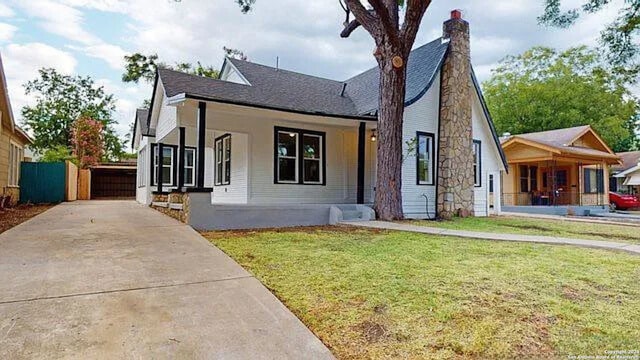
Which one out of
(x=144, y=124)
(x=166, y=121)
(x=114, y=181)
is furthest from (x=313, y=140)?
(x=114, y=181)

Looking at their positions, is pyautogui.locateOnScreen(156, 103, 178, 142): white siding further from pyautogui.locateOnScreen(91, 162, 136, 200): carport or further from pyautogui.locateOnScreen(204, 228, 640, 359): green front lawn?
pyautogui.locateOnScreen(91, 162, 136, 200): carport

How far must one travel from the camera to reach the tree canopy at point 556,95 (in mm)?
29203

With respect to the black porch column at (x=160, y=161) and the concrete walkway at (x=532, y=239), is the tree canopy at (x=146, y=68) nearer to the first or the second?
the black porch column at (x=160, y=161)

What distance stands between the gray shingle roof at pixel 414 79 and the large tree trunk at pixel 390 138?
1109mm

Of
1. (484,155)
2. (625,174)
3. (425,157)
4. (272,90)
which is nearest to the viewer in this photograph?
(272,90)

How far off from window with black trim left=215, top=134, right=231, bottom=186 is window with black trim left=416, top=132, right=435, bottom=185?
582 centimetres

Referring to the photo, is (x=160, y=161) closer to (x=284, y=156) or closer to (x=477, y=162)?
(x=284, y=156)

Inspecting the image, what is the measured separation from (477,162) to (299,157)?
644 cm

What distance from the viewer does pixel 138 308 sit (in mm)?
2691

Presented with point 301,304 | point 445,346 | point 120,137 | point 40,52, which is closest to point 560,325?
point 445,346

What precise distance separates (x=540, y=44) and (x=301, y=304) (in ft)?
127

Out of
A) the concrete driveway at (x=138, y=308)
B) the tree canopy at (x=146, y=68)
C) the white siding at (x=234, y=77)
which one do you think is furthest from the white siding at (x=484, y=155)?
the tree canopy at (x=146, y=68)

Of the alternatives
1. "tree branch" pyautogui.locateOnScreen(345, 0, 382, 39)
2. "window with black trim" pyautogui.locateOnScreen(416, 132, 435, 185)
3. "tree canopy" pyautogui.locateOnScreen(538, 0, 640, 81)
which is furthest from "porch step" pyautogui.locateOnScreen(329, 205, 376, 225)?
"tree canopy" pyautogui.locateOnScreen(538, 0, 640, 81)

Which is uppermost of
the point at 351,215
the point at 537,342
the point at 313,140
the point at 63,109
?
the point at 63,109
